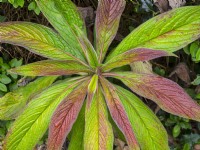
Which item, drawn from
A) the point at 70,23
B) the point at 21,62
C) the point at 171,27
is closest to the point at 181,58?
the point at 171,27

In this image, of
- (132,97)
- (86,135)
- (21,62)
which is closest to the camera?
(86,135)

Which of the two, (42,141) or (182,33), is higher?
(182,33)

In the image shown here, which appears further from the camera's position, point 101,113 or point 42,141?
point 42,141

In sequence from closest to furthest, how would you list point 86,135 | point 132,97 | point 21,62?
point 86,135, point 132,97, point 21,62

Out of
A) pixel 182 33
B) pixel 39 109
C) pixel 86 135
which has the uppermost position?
pixel 182 33

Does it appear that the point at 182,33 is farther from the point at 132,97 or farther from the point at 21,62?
the point at 21,62

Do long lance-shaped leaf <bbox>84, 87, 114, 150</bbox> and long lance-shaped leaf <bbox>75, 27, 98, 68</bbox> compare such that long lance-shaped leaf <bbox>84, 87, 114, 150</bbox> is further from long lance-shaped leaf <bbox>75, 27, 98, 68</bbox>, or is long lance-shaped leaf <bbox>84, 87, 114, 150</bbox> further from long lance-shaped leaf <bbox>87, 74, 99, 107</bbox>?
long lance-shaped leaf <bbox>75, 27, 98, 68</bbox>

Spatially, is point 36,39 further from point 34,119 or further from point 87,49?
point 34,119
